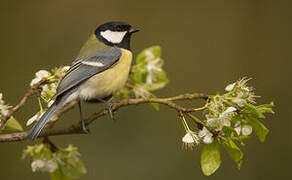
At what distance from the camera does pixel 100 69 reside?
1372mm

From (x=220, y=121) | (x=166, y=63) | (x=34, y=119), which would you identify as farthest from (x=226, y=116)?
(x=166, y=63)

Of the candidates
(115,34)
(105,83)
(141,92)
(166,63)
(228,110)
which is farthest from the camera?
(166,63)

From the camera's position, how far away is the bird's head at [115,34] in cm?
149

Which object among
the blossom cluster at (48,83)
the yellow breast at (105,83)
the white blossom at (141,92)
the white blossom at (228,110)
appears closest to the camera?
the white blossom at (228,110)

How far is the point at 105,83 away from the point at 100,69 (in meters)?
0.06

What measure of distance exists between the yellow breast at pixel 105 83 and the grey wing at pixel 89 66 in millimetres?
19

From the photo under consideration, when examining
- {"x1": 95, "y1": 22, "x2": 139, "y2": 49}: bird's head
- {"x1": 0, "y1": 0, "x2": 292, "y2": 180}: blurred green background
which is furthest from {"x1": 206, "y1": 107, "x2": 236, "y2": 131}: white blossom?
{"x1": 0, "y1": 0, "x2": 292, "y2": 180}: blurred green background

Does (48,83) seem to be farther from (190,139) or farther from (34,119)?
(190,139)

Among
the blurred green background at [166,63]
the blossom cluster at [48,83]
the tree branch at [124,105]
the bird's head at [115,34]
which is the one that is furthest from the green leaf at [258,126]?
the blurred green background at [166,63]

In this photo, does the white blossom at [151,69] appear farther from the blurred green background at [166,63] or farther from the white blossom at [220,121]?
the blurred green background at [166,63]

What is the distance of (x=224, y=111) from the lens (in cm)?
90

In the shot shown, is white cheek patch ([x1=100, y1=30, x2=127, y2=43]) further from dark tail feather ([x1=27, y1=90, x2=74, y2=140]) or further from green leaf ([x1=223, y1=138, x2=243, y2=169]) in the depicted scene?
green leaf ([x1=223, y1=138, x2=243, y2=169])

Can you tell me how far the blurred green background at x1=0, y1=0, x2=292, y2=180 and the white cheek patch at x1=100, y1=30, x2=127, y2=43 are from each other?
91cm

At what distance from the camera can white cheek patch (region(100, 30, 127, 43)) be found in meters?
1.51
